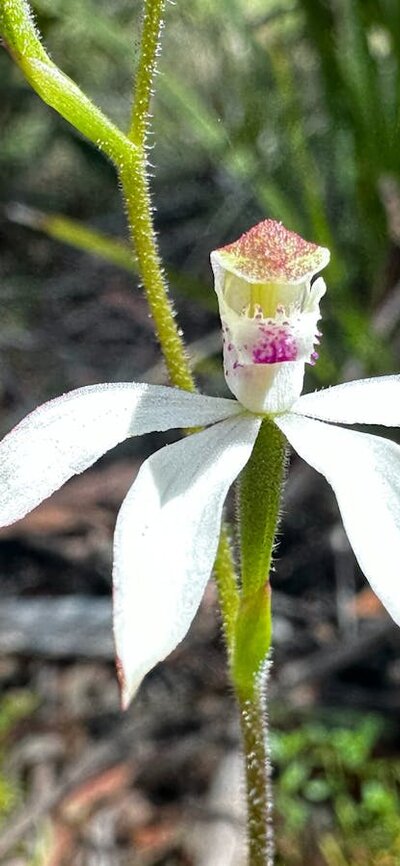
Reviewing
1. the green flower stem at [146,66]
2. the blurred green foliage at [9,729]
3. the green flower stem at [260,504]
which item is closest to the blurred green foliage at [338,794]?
the blurred green foliage at [9,729]

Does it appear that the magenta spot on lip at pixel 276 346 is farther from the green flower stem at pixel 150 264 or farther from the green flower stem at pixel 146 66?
the green flower stem at pixel 146 66

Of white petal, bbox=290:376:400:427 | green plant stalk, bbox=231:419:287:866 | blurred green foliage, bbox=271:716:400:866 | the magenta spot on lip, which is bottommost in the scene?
blurred green foliage, bbox=271:716:400:866

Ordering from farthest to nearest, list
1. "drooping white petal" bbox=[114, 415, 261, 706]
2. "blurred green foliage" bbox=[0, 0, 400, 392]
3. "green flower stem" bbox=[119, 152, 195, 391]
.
A: "blurred green foliage" bbox=[0, 0, 400, 392], "green flower stem" bbox=[119, 152, 195, 391], "drooping white petal" bbox=[114, 415, 261, 706]

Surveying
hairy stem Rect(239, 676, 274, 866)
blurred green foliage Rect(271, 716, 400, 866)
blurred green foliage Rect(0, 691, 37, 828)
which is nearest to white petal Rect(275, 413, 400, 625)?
hairy stem Rect(239, 676, 274, 866)

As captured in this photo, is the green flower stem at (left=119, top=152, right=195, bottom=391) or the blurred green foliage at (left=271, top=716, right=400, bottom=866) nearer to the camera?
the green flower stem at (left=119, top=152, right=195, bottom=391)

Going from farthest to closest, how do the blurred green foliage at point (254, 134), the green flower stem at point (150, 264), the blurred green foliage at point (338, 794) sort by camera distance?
1. the blurred green foliage at point (254, 134)
2. the blurred green foliage at point (338, 794)
3. the green flower stem at point (150, 264)

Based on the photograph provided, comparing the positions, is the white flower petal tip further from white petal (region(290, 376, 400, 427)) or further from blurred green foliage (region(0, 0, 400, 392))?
blurred green foliage (region(0, 0, 400, 392))

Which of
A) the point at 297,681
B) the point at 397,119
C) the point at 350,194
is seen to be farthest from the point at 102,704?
the point at 350,194

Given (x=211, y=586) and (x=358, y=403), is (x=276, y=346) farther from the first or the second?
(x=211, y=586)
